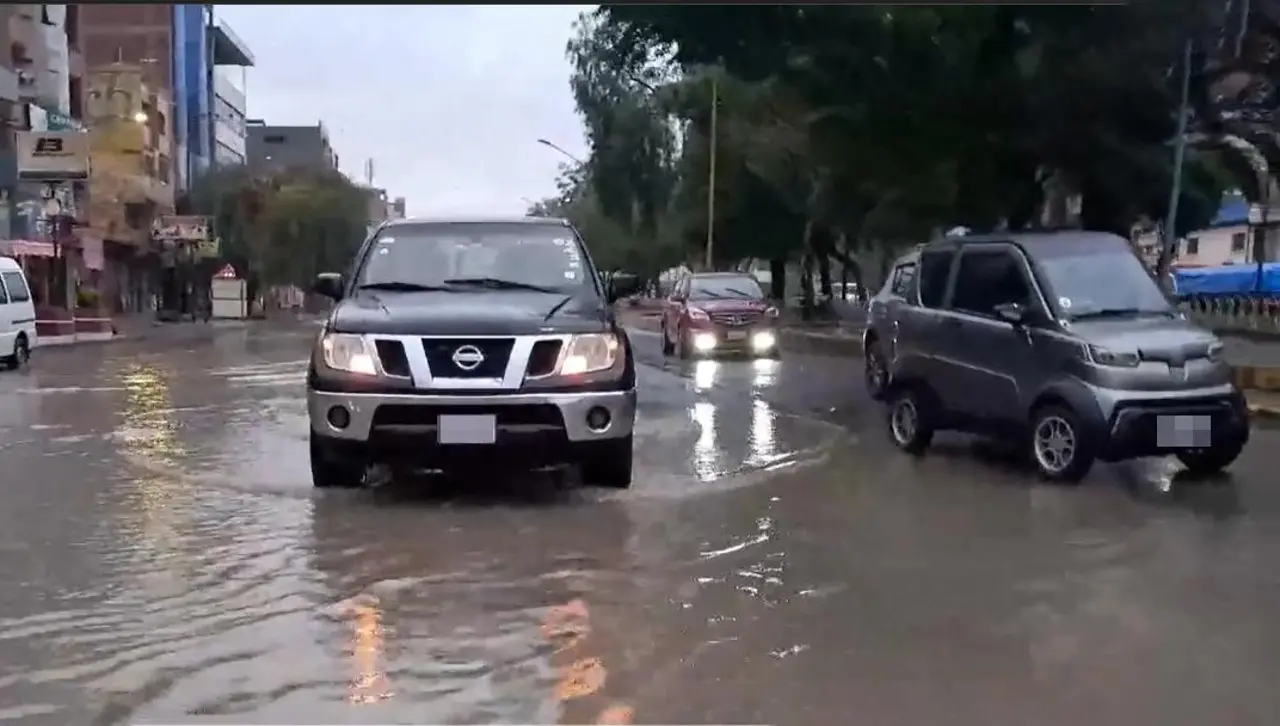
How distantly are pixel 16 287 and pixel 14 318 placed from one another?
2.59 feet

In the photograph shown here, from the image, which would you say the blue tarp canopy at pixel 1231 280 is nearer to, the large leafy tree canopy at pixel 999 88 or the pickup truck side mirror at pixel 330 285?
the large leafy tree canopy at pixel 999 88

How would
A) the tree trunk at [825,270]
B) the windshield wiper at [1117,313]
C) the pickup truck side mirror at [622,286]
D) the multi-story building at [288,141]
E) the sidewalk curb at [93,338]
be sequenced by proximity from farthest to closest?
the multi-story building at [288,141], the tree trunk at [825,270], the sidewalk curb at [93,338], the pickup truck side mirror at [622,286], the windshield wiper at [1117,313]

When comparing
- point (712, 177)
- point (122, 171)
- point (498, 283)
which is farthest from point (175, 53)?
point (498, 283)

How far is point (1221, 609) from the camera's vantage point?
261 inches

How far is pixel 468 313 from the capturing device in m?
8.95

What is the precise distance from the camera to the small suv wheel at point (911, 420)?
12.1 m

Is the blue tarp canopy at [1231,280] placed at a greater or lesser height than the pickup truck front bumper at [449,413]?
greater

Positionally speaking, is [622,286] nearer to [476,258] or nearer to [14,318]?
[476,258]

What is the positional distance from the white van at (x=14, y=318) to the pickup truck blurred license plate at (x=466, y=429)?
19.4m

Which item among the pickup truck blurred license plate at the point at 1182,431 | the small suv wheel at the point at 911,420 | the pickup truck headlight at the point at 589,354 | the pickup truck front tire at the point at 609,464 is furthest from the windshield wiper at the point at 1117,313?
the pickup truck headlight at the point at 589,354

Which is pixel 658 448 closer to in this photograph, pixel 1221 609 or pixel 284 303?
pixel 1221 609

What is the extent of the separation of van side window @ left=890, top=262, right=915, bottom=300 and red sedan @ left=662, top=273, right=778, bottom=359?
443 inches

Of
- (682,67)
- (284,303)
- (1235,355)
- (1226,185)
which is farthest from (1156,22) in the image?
(284,303)

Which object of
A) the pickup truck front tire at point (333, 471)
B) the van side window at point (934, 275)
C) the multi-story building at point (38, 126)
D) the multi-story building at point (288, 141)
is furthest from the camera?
the multi-story building at point (288, 141)
